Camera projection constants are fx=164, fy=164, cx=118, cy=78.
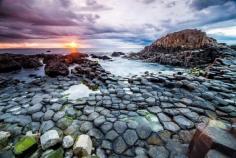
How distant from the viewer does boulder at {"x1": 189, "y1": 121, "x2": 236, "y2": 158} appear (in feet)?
9.25

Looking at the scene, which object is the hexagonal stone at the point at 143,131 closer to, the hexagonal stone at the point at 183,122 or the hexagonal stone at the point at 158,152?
the hexagonal stone at the point at 158,152

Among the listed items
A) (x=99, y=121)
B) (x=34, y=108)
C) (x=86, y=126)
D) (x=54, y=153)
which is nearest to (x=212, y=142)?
(x=99, y=121)

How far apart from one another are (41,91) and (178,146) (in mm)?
6055

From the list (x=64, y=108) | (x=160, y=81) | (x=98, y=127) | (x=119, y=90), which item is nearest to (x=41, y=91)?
(x=64, y=108)

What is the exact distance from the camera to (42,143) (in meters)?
3.90

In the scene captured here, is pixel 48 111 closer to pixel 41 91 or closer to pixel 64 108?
pixel 64 108

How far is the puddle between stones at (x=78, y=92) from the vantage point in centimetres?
653

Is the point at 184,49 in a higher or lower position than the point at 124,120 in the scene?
higher

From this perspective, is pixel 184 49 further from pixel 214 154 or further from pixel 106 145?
pixel 214 154

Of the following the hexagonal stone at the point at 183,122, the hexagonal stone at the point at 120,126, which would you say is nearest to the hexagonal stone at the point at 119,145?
the hexagonal stone at the point at 120,126

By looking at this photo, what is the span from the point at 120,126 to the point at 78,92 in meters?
3.20

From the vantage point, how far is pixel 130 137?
163 inches

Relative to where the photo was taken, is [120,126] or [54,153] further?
[120,126]

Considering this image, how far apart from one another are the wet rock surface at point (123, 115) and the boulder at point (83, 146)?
0.02 m
